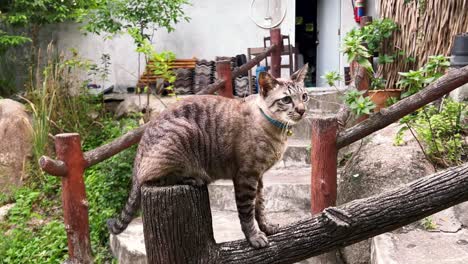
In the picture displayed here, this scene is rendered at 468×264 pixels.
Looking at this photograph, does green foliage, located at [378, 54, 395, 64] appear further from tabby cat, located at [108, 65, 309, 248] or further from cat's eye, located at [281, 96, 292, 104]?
cat's eye, located at [281, 96, 292, 104]

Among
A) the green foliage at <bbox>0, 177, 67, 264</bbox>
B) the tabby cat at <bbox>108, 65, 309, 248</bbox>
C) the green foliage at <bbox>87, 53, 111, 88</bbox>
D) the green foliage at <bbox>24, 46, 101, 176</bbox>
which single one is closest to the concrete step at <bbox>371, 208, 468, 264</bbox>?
the tabby cat at <bbox>108, 65, 309, 248</bbox>

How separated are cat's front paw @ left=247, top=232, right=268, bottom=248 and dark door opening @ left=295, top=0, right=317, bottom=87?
8017mm

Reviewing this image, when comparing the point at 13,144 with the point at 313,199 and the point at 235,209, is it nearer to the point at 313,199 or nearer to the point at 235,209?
the point at 235,209

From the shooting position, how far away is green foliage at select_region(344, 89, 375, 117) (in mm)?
3059

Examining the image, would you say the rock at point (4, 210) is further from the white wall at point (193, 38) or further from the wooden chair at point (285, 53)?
the wooden chair at point (285, 53)

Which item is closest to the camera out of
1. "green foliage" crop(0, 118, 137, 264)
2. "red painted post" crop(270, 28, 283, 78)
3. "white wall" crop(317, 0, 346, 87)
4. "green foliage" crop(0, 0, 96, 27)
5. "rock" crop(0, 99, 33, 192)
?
"green foliage" crop(0, 118, 137, 264)

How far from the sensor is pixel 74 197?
136 inches

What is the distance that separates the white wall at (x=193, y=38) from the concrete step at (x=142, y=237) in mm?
3811

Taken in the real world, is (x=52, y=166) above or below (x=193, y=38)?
below

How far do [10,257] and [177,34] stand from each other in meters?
4.34

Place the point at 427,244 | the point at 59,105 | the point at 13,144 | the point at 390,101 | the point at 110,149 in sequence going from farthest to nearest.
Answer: the point at 59,105 < the point at 13,144 < the point at 390,101 < the point at 110,149 < the point at 427,244

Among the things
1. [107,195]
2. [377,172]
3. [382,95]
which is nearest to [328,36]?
[382,95]

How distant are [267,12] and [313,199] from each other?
4.71 m

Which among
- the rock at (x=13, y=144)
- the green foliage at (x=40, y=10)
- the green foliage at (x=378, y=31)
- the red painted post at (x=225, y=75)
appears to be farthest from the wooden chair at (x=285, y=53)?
the rock at (x=13, y=144)
